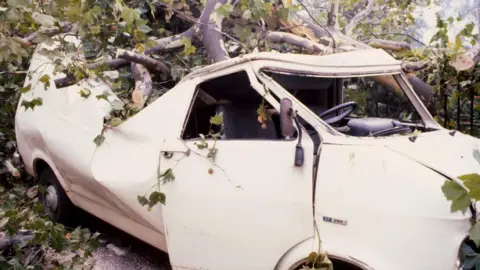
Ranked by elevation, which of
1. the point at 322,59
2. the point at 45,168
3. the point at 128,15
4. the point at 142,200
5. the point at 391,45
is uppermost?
the point at 128,15

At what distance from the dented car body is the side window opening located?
0.01 metres

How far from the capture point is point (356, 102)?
4.48 metres

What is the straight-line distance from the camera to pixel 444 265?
85.4 inches

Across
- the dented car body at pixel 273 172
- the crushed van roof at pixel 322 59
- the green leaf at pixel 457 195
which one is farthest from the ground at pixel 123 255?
the green leaf at pixel 457 195

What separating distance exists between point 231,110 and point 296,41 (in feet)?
5.78

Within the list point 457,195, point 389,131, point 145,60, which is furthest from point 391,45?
point 457,195

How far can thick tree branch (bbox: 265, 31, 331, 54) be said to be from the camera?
4.79 meters

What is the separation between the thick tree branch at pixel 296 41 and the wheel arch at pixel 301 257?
8.90 ft

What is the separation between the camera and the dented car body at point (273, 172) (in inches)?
89.5

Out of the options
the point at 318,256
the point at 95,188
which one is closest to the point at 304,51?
the point at 95,188

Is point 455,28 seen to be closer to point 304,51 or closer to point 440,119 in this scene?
point 440,119

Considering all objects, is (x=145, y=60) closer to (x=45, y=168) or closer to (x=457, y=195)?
(x=45, y=168)

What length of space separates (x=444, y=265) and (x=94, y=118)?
2.85 m

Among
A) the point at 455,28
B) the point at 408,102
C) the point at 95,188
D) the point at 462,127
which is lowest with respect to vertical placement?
the point at 95,188
